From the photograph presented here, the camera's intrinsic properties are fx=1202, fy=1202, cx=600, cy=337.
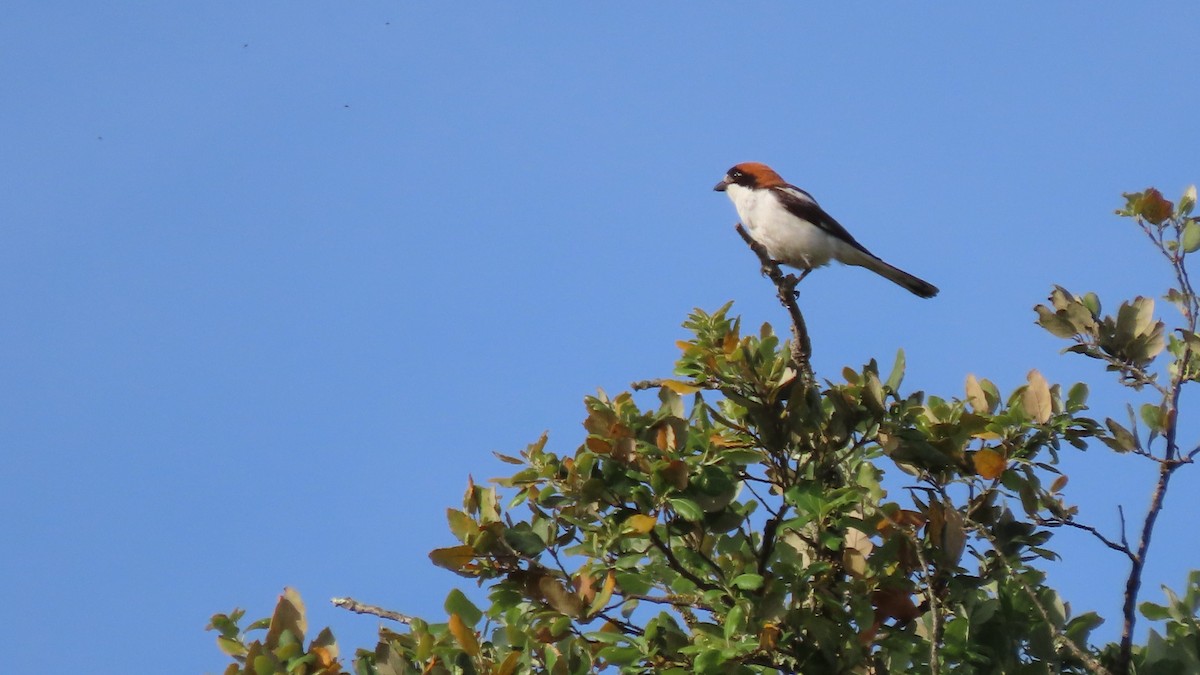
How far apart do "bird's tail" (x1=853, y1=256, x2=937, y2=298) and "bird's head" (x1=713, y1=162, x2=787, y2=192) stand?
0.93 m

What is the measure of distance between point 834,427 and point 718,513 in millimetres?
519

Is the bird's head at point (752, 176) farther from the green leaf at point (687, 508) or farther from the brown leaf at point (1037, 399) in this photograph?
the green leaf at point (687, 508)

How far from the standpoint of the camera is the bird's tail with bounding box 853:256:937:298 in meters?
8.85

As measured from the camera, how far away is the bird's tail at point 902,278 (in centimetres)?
885

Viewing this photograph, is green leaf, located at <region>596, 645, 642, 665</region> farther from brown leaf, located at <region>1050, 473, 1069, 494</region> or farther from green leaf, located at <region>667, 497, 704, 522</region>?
brown leaf, located at <region>1050, 473, 1069, 494</region>

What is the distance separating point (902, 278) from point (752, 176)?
4.65 ft

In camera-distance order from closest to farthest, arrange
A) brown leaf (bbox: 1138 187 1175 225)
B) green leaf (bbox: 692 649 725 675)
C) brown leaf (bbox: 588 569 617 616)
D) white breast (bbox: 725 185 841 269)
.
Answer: green leaf (bbox: 692 649 725 675) → brown leaf (bbox: 588 569 617 616) → brown leaf (bbox: 1138 187 1175 225) → white breast (bbox: 725 185 841 269)

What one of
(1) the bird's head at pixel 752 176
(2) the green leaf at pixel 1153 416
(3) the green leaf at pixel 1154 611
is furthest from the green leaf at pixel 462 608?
(1) the bird's head at pixel 752 176

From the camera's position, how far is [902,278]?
8.88 m

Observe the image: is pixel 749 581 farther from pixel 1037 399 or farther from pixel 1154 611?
pixel 1154 611

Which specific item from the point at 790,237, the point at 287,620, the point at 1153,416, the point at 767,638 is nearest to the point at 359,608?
the point at 287,620

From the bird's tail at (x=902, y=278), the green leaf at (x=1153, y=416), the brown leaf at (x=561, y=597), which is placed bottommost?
the brown leaf at (x=561, y=597)

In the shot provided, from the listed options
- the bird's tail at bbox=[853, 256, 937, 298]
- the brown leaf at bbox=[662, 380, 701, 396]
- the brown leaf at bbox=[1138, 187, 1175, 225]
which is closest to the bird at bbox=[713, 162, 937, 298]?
the bird's tail at bbox=[853, 256, 937, 298]

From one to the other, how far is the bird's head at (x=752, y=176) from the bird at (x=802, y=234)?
30 millimetres
